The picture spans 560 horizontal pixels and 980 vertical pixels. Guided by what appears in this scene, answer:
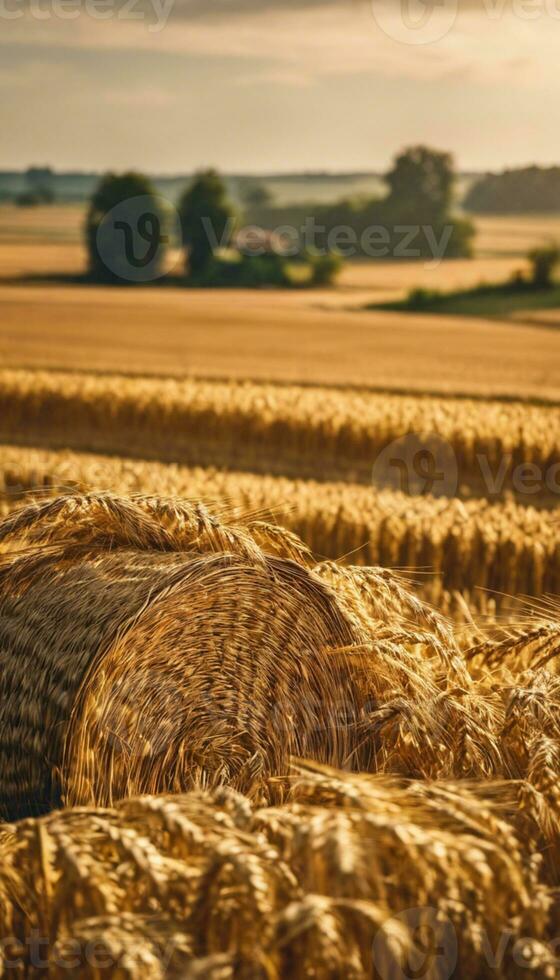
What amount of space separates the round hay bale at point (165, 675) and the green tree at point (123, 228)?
64.7 metres

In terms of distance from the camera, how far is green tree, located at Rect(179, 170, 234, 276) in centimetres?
6750

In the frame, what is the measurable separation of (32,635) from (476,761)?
152 cm

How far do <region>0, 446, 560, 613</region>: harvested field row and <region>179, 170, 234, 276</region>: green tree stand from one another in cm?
5843

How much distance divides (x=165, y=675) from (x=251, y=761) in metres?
0.41

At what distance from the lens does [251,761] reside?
3764mm

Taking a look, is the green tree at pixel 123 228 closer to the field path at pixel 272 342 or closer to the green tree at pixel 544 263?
the field path at pixel 272 342

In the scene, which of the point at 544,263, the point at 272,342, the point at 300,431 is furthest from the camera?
the point at 544,263

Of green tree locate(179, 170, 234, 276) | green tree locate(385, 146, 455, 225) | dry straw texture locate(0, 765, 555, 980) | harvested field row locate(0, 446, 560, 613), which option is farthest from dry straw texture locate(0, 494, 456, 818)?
green tree locate(385, 146, 455, 225)

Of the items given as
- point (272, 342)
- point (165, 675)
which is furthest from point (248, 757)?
point (272, 342)

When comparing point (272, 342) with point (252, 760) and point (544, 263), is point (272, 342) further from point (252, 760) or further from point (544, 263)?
point (252, 760)

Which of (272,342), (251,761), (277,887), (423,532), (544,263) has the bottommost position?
(277,887)

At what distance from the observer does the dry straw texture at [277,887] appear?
2533 mm

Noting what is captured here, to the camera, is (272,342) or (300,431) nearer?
(300,431)

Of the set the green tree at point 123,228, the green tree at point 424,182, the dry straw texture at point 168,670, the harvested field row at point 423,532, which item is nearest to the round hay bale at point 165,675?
the dry straw texture at point 168,670
